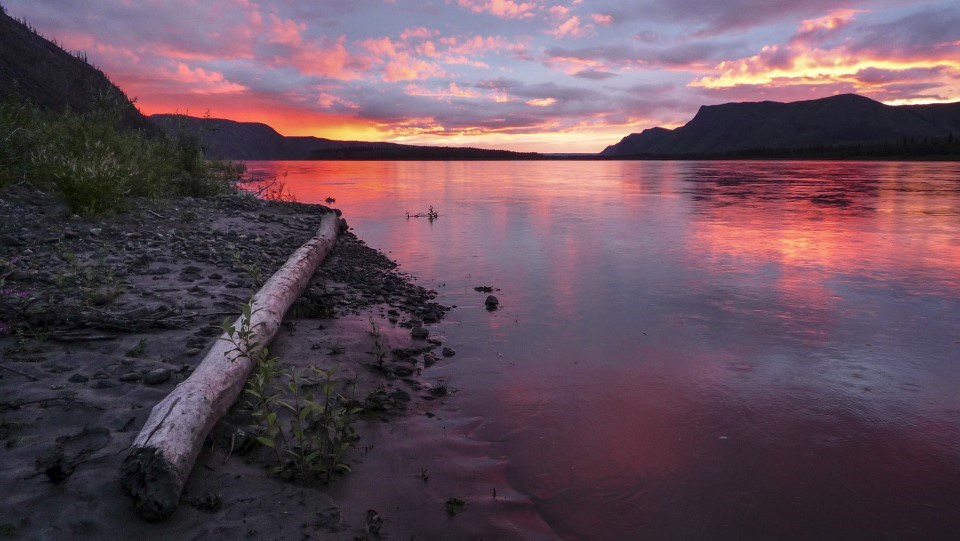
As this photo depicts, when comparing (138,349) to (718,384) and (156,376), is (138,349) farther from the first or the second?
(718,384)

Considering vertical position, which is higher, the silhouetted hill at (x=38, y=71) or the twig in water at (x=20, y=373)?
the silhouetted hill at (x=38, y=71)

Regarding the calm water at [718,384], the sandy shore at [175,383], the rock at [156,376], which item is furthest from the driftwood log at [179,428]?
the calm water at [718,384]

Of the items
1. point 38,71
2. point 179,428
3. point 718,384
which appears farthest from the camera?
point 38,71

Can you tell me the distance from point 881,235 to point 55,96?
49.7 metres

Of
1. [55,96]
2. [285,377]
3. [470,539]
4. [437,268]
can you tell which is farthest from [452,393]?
[55,96]

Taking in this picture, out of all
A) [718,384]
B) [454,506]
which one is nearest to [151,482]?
[454,506]

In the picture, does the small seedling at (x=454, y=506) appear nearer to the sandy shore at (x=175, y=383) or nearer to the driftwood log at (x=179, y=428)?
the sandy shore at (x=175, y=383)

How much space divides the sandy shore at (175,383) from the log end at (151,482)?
Answer: 9 cm

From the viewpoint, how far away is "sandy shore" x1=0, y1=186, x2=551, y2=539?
3.46 metres

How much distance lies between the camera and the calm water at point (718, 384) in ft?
13.9

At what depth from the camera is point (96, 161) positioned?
11570mm

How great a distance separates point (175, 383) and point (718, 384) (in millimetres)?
5858

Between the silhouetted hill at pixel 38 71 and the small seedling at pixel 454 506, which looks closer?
the small seedling at pixel 454 506

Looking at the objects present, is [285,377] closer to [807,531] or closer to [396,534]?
[396,534]
